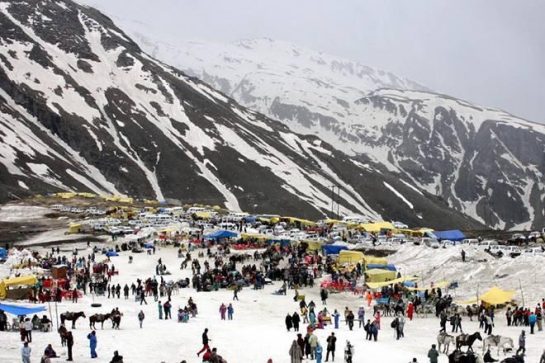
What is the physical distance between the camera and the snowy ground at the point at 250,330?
1211 inches

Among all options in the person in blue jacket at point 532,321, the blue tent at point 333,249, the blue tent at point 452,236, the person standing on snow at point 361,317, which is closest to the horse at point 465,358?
the person in blue jacket at point 532,321

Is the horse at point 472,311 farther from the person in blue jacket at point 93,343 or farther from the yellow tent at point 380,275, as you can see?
the person in blue jacket at point 93,343

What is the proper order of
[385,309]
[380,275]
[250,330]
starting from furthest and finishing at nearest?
[380,275]
[385,309]
[250,330]

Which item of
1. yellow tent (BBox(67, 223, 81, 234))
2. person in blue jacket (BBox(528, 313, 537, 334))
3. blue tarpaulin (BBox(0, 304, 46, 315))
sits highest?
yellow tent (BBox(67, 223, 81, 234))

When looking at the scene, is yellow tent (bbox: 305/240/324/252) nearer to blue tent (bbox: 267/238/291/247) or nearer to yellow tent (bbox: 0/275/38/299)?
blue tent (bbox: 267/238/291/247)

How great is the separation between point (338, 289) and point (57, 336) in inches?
1188

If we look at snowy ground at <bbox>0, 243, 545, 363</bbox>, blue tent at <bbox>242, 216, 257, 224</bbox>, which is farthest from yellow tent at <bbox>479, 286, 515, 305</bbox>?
blue tent at <bbox>242, 216, 257, 224</bbox>

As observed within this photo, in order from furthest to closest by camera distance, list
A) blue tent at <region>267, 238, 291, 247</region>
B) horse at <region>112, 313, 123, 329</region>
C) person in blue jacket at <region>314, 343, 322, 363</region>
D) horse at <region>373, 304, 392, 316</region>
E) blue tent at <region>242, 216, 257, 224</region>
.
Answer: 1. blue tent at <region>242, 216, 257, 224</region>
2. blue tent at <region>267, 238, 291, 247</region>
3. horse at <region>373, 304, 392, 316</region>
4. horse at <region>112, 313, 123, 329</region>
5. person in blue jacket at <region>314, 343, 322, 363</region>

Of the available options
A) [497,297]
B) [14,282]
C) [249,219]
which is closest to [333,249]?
[497,297]

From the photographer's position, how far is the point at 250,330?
1494 inches

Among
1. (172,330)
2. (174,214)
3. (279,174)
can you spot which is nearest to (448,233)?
(174,214)

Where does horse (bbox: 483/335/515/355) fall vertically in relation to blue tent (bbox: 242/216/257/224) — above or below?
below

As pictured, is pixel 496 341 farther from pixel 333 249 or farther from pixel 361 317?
pixel 333 249

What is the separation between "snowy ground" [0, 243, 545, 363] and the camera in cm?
3077
